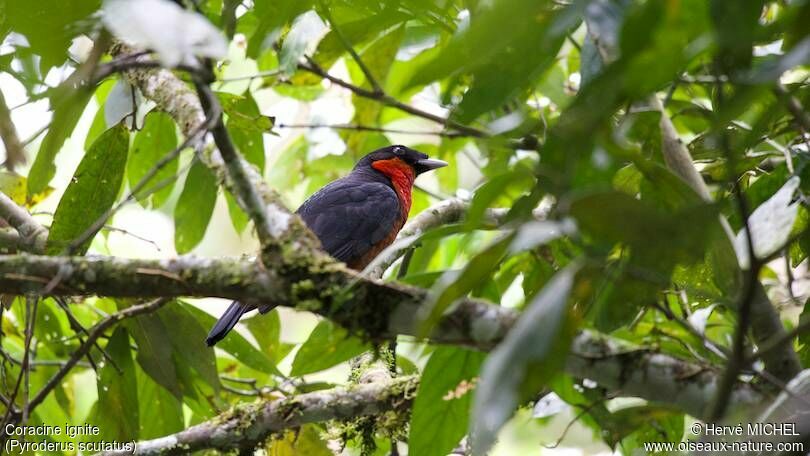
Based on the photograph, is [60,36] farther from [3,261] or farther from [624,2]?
[624,2]

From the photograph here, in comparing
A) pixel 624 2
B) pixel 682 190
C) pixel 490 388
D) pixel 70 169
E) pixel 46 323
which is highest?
pixel 70 169

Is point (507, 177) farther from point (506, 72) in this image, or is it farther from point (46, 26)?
point (46, 26)

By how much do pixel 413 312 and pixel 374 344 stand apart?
5.8 inches

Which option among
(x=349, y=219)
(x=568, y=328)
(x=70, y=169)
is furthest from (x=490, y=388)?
(x=70, y=169)

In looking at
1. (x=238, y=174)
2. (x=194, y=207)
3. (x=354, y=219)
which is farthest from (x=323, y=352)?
(x=354, y=219)

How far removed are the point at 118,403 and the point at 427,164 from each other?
8.55 feet

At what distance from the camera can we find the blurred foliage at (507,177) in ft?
3.56

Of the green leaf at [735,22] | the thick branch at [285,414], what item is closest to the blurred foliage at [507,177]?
the green leaf at [735,22]

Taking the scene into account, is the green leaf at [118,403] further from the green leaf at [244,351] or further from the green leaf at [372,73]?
the green leaf at [372,73]

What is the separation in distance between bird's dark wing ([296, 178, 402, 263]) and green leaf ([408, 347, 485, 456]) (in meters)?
2.09

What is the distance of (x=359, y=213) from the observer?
4.34 meters

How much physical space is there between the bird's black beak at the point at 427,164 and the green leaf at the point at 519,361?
378cm

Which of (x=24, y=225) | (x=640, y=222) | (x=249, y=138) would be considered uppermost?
(x=249, y=138)

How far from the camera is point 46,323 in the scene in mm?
3424
